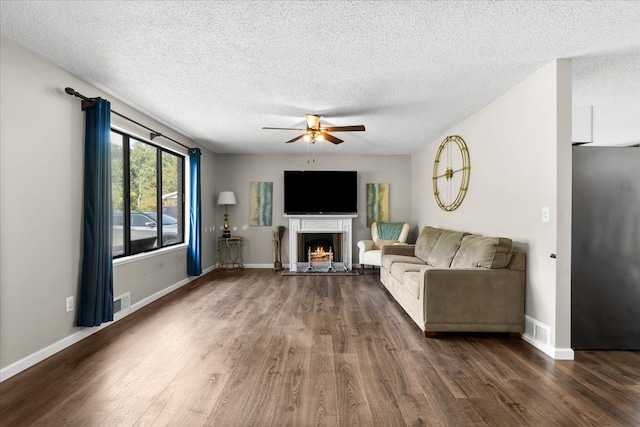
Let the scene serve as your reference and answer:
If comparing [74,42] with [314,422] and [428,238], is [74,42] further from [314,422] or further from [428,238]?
[428,238]

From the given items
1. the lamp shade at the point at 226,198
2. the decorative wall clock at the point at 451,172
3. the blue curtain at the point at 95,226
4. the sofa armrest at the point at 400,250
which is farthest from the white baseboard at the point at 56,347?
the decorative wall clock at the point at 451,172

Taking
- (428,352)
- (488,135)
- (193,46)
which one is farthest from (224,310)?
(488,135)

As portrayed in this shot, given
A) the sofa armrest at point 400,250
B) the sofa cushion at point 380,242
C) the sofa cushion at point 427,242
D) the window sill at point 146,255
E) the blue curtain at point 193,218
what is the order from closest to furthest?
the window sill at point 146,255, the sofa cushion at point 427,242, the sofa armrest at point 400,250, the blue curtain at point 193,218, the sofa cushion at point 380,242

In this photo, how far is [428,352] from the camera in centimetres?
291

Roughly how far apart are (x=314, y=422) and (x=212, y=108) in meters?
3.49

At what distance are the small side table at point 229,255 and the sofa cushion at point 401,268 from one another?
145 inches

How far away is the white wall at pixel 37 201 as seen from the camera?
2459 millimetres

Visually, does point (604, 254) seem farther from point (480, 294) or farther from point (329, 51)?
point (329, 51)

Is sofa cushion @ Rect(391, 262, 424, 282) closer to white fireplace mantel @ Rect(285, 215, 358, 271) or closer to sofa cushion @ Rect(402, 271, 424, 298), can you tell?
sofa cushion @ Rect(402, 271, 424, 298)

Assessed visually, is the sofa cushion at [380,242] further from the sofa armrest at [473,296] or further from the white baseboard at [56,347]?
the white baseboard at [56,347]

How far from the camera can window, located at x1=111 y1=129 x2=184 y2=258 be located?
400cm

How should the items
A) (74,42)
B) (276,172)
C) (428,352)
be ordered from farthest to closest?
(276,172) → (428,352) → (74,42)

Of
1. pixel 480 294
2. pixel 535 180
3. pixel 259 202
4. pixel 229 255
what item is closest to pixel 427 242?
pixel 480 294

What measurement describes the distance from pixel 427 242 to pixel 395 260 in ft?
1.78
